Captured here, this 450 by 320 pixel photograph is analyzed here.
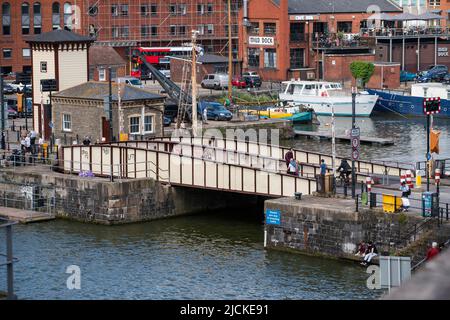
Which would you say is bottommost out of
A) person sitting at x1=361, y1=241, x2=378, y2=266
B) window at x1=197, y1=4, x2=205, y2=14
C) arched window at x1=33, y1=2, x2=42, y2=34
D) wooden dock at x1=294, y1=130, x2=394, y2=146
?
person sitting at x1=361, y1=241, x2=378, y2=266

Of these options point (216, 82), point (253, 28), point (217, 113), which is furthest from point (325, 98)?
point (253, 28)

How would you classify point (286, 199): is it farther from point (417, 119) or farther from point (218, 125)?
point (417, 119)

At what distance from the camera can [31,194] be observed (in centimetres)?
4997

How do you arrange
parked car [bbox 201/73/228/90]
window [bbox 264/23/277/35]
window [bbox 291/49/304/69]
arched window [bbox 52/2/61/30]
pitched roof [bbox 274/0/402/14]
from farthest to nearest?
1. arched window [bbox 52/2/61/30]
2. pitched roof [bbox 274/0/402/14]
3. window [bbox 291/49/304/69]
4. window [bbox 264/23/277/35]
5. parked car [bbox 201/73/228/90]

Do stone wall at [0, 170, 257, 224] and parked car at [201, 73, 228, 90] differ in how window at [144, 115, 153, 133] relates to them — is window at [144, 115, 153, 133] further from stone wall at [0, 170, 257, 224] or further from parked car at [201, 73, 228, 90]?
parked car at [201, 73, 228, 90]

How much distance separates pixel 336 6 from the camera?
111m

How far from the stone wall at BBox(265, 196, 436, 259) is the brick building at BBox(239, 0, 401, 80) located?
213ft

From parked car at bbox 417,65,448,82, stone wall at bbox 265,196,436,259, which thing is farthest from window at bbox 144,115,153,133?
parked car at bbox 417,65,448,82

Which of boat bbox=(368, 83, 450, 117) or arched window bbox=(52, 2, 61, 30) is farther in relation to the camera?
arched window bbox=(52, 2, 61, 30)

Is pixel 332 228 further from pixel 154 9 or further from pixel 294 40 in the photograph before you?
pixel 154 9

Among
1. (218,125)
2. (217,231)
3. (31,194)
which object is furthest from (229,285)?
(218,125)

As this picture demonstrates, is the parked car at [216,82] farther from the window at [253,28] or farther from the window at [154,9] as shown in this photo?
the window at [154,9]

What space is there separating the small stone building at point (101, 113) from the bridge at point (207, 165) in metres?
4.77

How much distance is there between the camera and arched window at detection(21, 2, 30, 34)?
4203 inches
